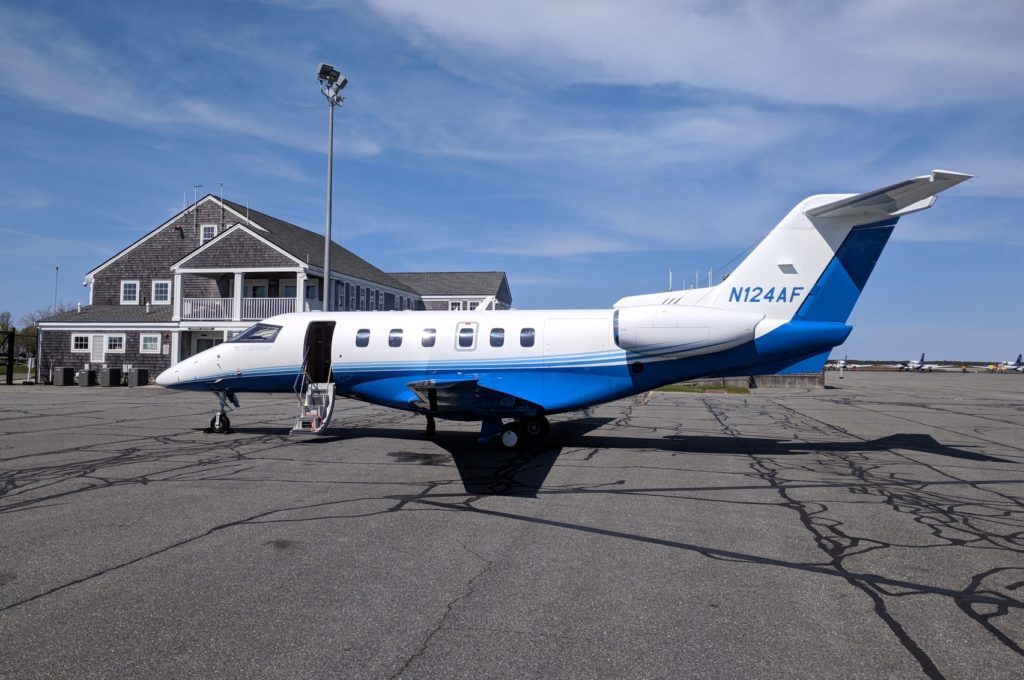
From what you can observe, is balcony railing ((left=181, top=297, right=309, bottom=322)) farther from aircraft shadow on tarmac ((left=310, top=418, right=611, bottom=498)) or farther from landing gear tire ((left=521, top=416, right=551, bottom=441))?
landing gear tire ((left=521, top=416, right=551, bottom=441))

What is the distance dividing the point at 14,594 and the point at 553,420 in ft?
50.4

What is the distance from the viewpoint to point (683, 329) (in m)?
13.1

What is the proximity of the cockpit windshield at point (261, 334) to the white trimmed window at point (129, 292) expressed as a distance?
28018 millimetres

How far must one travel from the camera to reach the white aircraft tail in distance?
1305cm

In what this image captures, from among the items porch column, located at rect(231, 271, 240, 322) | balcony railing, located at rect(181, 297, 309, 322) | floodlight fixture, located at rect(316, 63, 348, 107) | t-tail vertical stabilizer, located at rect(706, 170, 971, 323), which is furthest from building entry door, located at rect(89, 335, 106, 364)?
t-tail vertical stabilizer, located at rect(706, 170, 971, 323)

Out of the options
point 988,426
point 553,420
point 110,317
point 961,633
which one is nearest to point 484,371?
point 553,420

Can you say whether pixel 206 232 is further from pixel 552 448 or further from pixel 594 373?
pixel 594 373

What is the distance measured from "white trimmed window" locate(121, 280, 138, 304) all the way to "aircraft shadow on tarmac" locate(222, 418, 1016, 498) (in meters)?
27.8

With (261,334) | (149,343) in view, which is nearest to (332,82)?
(261,334)

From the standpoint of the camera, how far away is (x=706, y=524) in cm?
788

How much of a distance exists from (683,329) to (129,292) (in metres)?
36.7

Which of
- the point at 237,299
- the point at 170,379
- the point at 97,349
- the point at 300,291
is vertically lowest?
the point at 170,379

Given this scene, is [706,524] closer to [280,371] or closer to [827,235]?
[827,235]

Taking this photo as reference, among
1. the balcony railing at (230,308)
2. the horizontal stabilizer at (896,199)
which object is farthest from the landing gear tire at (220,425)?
the balcony railing at (230,308)
